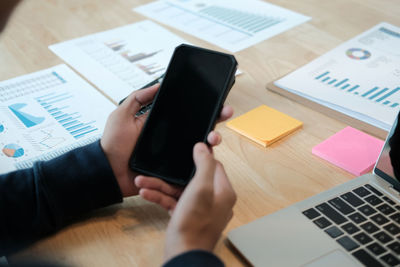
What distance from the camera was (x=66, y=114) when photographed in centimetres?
77

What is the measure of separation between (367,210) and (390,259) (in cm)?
7

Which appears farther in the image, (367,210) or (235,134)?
(235,134)

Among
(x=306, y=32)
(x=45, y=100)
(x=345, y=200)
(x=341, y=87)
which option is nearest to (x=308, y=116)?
(x=341, y=87)

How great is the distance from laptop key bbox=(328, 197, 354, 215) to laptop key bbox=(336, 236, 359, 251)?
0.04 metres

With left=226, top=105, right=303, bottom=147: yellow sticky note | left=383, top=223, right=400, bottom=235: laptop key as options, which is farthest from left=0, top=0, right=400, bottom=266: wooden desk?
left=383, top=223, right=400, bottom=235: laptop key

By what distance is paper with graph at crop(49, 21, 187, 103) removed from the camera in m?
0.87

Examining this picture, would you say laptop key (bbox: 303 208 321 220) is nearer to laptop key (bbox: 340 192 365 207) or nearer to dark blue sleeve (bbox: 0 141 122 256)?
laptop key (bbox: 340 192 365 207)

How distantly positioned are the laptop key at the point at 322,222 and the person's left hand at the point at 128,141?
0.51 ft

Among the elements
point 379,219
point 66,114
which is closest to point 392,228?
point 379,219

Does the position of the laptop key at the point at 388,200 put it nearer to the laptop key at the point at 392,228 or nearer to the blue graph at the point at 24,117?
the laptop key at the point at 392,228

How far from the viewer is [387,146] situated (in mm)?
570

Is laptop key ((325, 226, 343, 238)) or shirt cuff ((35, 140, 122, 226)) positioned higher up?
laptop key ((325, 226, 343, 238))

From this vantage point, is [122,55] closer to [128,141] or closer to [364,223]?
[128,141]

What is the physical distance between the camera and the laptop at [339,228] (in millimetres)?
482
